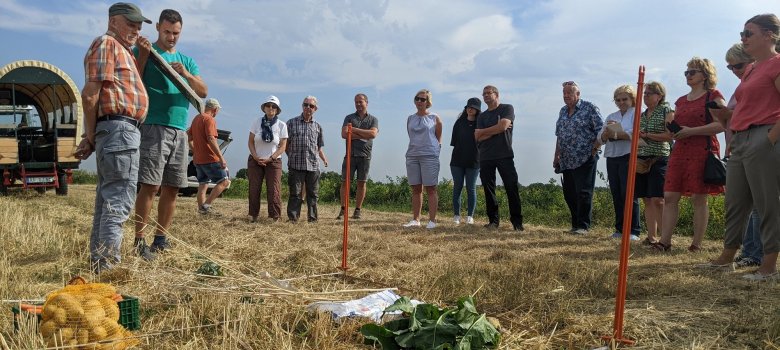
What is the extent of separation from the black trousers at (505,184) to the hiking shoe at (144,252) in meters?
4.57

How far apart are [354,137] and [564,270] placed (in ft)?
15.0

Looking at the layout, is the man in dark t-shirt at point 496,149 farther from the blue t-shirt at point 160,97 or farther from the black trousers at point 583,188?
the blue t-shirt at point 160,97

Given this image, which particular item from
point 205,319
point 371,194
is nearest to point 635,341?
point 205,319

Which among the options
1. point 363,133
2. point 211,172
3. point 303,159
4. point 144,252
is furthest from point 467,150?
point 144,252

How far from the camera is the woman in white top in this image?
8.34m

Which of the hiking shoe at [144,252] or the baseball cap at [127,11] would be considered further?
the hiking shoe at [144,252]

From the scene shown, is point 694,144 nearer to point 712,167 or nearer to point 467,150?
point 712,167

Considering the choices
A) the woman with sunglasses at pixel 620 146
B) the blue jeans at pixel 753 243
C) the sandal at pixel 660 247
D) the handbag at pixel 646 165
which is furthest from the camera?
the woman with sunglasses at pixel 620 146

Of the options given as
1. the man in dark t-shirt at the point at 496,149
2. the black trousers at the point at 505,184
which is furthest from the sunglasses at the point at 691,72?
the black trousers at the point at 505,184

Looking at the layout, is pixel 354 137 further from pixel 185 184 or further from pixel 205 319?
pixel 205 319

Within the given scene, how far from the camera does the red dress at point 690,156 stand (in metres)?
5.69

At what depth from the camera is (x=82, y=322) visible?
8.08 ft

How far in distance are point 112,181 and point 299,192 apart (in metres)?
4.37

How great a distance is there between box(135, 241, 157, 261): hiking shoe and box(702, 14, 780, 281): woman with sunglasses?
4.23 metres
